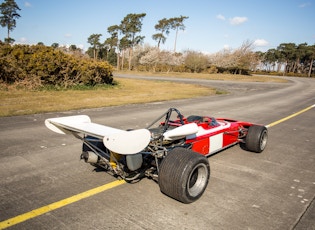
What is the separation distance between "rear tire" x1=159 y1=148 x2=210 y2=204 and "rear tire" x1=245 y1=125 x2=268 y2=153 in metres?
2.71

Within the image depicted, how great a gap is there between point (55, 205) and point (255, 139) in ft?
14.7

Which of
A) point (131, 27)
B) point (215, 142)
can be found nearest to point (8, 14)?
point (131, 27)

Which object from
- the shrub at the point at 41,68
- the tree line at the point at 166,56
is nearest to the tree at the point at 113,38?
the tree line at the point at 166,56

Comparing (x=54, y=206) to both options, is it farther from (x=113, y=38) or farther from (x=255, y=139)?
(x=113, y=38)

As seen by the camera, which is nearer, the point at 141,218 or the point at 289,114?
the point at 141,218

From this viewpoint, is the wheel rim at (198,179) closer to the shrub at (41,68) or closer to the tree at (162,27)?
the shrub at (41,68)

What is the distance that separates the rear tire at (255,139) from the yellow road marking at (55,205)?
3.32 meters

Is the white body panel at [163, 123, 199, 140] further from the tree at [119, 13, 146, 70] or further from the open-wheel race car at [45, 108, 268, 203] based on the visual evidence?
the tree at [119, 13, 146, 70]

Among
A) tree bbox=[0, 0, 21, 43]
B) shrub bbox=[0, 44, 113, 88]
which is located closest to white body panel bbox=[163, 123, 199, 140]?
shrub bbox=[0, 44, 113, 88]

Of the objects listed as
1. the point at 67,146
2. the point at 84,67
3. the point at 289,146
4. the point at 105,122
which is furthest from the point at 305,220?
the point at 84,67

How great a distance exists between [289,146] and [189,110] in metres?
6.23

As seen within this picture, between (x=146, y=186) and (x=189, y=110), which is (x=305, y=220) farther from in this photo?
(x=189, y=110)

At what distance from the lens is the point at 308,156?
6.26m

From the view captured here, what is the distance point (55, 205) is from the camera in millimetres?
3572
